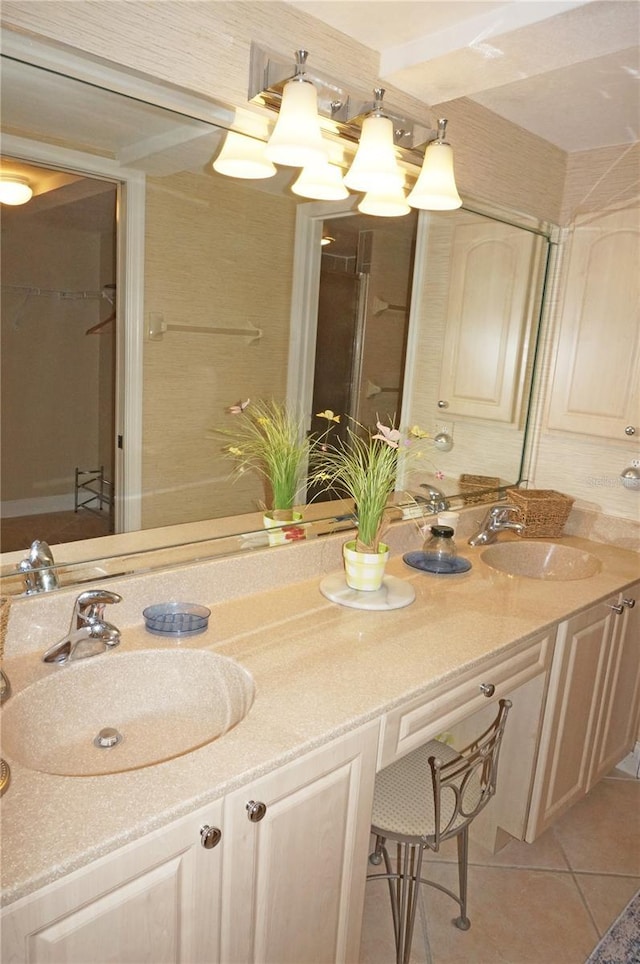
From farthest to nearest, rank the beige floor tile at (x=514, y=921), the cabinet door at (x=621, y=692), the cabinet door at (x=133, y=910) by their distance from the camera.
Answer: the cabinet door at (x=621, y=692), the beige floor tile at (x=514, y=921), the cabinet door at (x=133, y=910)

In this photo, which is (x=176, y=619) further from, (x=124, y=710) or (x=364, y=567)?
(x=364, y=567)

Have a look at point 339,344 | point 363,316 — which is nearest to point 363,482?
point 339,344

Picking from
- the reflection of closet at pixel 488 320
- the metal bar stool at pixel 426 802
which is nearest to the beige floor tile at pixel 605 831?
the metal bar stool at pixel 426 802

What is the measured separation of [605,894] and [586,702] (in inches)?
21.2

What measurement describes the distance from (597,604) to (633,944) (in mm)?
889

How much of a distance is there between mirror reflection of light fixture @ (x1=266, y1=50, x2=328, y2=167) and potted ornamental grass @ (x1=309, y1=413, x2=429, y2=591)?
741 mm

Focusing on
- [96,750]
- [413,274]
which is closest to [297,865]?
[96,750]

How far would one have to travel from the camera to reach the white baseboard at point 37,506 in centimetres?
133

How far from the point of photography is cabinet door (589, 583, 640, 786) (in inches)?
83.4

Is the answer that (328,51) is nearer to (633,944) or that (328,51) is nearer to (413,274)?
(413,274)

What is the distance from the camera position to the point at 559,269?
2.53 meters

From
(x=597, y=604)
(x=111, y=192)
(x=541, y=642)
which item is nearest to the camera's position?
(x=111, y=192)

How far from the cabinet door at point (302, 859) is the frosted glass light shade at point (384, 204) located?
4.49 feet

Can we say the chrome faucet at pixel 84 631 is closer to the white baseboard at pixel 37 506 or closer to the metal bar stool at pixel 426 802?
the white baseboard at pixel 37 506
